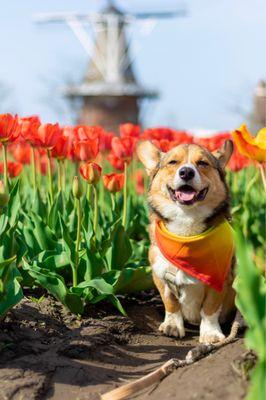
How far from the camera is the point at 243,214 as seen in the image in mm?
5770

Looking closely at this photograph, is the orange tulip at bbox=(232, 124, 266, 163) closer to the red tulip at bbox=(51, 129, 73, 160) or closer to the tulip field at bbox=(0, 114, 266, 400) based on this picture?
the tulip field at bbox=(0, 114, 266, 400)

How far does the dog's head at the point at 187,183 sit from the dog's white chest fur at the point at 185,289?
11.2 inches

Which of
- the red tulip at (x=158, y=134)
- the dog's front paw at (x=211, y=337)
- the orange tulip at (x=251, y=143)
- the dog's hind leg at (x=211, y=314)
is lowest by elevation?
the dog's front paw at (x=211, y=337)

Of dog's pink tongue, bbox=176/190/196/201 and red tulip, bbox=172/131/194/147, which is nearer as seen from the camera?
dog's pink tongue, bbox=176/190/196/201

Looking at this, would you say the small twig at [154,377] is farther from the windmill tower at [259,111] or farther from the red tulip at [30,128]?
the windmill tower at [259,111]

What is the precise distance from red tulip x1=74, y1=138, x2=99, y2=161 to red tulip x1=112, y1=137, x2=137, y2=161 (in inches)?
19.3

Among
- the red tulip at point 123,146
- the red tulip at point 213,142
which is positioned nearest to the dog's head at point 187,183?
the red tulip at point 123,146

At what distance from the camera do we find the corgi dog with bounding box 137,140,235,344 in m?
4.11

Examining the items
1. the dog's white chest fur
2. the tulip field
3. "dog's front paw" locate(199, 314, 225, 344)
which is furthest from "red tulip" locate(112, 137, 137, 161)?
"dog's front paw" locate(199, 314, 225, 344)

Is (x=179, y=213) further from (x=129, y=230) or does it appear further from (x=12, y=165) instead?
(x=12, y=165)

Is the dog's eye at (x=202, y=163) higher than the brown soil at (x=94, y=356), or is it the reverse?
the dog's eye at (x=202, y=163)

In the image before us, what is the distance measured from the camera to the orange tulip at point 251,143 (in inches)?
158

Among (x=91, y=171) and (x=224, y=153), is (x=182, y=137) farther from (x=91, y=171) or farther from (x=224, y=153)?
(x=91, y=171)

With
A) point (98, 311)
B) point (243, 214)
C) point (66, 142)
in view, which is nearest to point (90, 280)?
point (98, 311)
